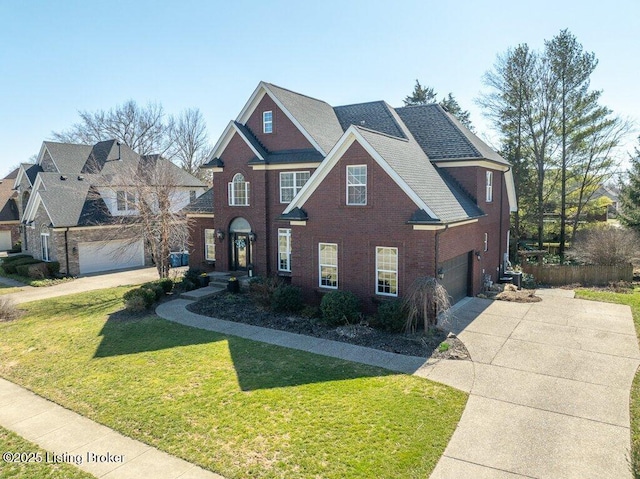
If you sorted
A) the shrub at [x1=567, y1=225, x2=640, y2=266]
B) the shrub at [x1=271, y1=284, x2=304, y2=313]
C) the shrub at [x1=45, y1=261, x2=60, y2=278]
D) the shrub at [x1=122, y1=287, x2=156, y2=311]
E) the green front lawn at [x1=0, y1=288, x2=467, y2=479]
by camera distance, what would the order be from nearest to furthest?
the green front lawn at [x1=0, y1=288, x2=467, y2=479], the shrub at [x1=271, y1=284, x2=304, y2=313], the shrub at [x1=122, y1=287, x2=156, y2=311], the shrub at [x1=567, y1=225, x2=640, y2=266], the shrub at [x1=45, y1=261, x2=60, y2=278]

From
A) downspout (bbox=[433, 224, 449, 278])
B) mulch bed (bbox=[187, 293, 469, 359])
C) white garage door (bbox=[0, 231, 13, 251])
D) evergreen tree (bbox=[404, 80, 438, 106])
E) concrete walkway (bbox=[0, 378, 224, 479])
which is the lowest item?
concrete walkway (bbox=[0, 378, 224, 479])

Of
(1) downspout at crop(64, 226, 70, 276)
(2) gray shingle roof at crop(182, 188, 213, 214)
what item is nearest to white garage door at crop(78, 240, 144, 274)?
(1) downspout at crop(64, 226, 70, 276)

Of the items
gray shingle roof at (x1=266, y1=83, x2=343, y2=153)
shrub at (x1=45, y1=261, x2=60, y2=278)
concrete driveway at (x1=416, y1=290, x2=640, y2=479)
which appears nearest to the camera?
concrete driveway at (x1=416, y1=290, x2=640, y2=479)

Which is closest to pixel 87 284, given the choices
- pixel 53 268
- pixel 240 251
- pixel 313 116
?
pixel 53 268

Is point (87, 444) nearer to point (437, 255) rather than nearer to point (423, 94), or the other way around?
point (437, 255)

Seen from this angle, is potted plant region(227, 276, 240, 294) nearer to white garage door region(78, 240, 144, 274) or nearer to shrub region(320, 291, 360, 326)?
shrub region(320, 291, 360, 326)

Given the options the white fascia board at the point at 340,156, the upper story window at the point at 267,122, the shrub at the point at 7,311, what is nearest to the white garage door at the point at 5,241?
the shrub at the point at 7,311
